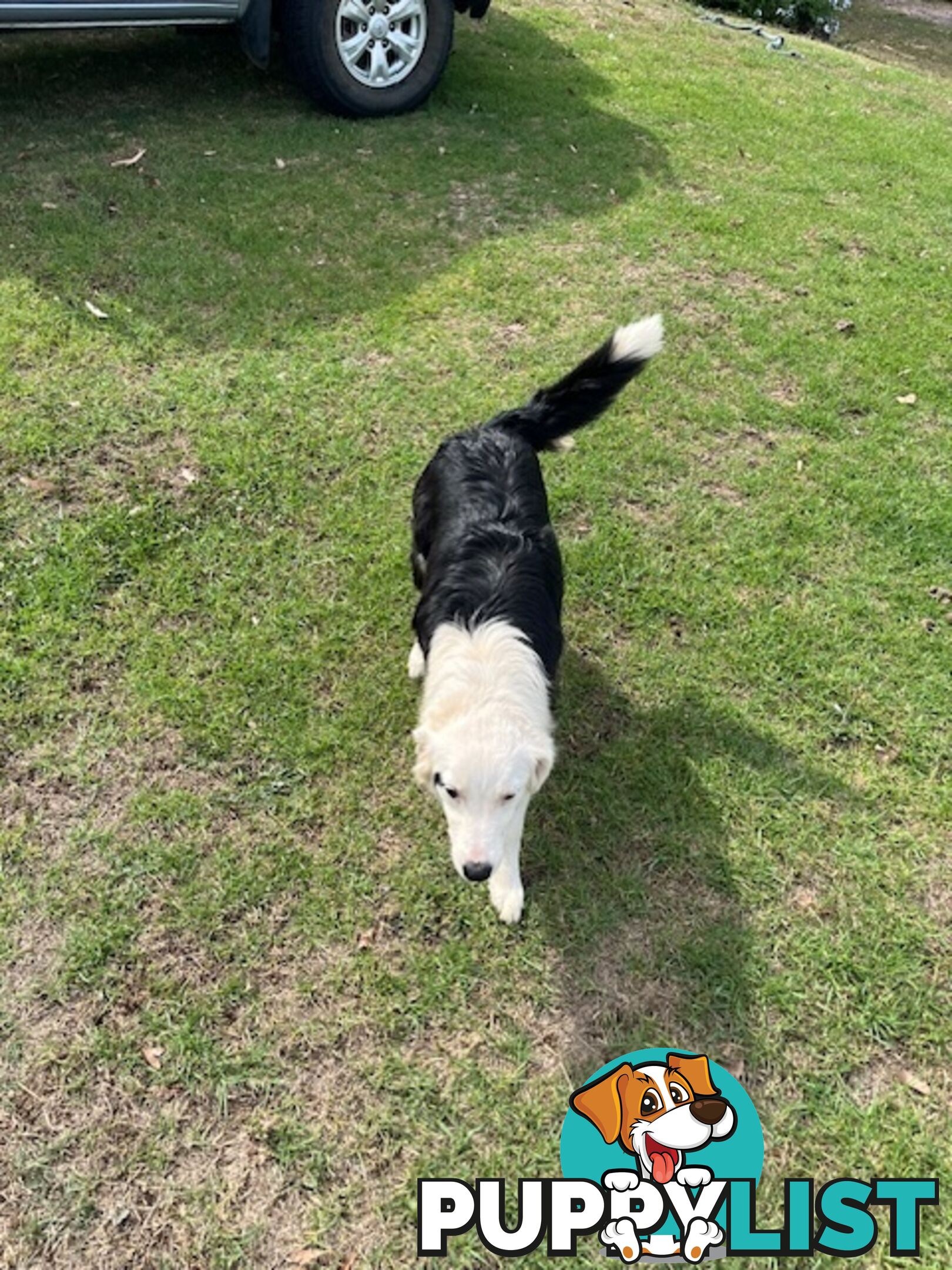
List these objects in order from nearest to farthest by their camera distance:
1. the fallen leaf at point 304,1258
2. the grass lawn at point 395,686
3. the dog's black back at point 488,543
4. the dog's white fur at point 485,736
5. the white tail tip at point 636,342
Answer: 1. the fallen leaf at point 304,1258
2. the dog's white fur at point 485,736
3. the grass lawn at point 395,686
4. the dog's black back at point 488,543
5. the white tail tip at point 636,342

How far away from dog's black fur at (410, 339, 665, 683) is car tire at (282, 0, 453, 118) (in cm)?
411

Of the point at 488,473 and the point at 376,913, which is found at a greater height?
the point at 488,473

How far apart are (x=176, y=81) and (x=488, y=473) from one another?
208 inches

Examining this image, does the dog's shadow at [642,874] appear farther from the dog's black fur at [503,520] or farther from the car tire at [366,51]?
the car tire at [366,51]

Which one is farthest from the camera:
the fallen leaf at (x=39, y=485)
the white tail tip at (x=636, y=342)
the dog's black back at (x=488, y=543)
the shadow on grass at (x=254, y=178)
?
the shadow on grass at (x=254, y=178)

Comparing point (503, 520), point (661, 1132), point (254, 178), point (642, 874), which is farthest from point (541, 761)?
point (254, 178)

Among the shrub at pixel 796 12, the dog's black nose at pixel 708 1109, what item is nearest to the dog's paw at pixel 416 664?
the dog's black nose at pixel 708 1109

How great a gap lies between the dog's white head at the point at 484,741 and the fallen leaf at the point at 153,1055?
91 cm

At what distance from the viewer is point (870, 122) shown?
7.36 meters

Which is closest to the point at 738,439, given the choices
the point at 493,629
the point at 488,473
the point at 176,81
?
the point at 488,473

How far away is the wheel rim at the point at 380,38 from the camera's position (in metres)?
5.61

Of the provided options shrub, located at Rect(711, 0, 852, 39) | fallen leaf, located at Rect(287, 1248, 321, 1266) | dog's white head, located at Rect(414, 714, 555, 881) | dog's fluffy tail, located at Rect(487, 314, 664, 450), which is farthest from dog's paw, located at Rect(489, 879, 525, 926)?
shrub, located at Rect(711, 0, 852, 39)

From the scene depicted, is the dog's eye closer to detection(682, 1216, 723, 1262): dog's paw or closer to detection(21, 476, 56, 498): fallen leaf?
detection(682, 1216, 723, 1262): dog's paw

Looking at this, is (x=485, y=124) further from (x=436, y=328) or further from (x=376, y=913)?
(x=376, y=913)
